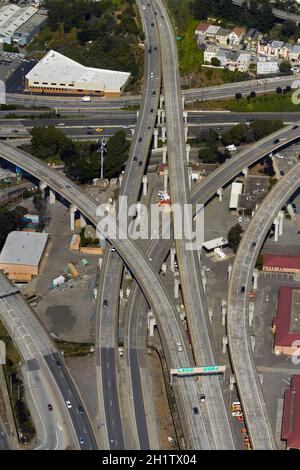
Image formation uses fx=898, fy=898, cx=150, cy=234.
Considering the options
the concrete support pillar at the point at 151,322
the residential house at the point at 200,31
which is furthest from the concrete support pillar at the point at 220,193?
the residential house at the point at 200,31

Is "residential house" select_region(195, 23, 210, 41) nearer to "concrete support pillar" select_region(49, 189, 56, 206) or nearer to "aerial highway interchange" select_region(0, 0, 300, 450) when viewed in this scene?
"aerial highway interchange" select_region(0, 0, 300, 450)

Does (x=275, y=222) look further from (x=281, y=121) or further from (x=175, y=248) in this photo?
(x=281, y=121)

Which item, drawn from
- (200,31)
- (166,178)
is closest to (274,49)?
(200,31)

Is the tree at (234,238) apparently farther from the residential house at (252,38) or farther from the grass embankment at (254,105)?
the residential house at (252,38)

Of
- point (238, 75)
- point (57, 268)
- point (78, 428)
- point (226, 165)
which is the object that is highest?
point (238, 75)

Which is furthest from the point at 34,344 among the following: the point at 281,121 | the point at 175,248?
the point at 281,121
